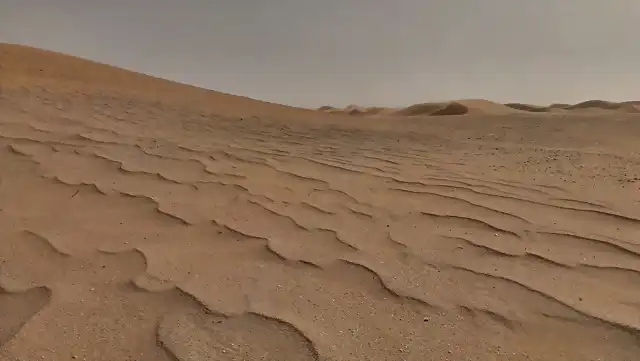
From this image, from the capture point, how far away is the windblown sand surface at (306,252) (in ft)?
4.80

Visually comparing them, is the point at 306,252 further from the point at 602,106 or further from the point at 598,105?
the point at 598,105

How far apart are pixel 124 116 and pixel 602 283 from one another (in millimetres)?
4659

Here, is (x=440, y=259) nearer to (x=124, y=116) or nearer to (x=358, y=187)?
(x=358, y=187)

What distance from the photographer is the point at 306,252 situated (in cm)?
205

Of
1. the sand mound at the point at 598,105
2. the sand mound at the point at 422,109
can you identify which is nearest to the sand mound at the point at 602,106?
the sand mound at the point at 598,105

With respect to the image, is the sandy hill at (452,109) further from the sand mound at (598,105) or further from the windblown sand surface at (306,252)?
the windblown sand surface at (306,252)

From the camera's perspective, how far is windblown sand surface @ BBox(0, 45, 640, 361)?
1.46 metres

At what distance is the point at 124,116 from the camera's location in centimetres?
524

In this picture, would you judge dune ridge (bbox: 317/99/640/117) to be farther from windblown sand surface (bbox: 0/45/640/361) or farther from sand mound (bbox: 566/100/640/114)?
windblown sand surface (bbox: 0/45/640/361)

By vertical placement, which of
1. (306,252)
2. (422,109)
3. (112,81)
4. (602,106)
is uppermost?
(602,106)

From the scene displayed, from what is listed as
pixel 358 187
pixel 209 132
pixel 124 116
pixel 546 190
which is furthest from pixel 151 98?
pixel 546 190

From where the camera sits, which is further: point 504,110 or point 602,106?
point 504,110

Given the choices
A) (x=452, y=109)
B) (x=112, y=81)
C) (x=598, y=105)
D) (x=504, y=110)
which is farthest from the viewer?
(x=504, y=110)

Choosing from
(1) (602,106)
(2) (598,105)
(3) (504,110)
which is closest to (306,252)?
(1) (602,106)
